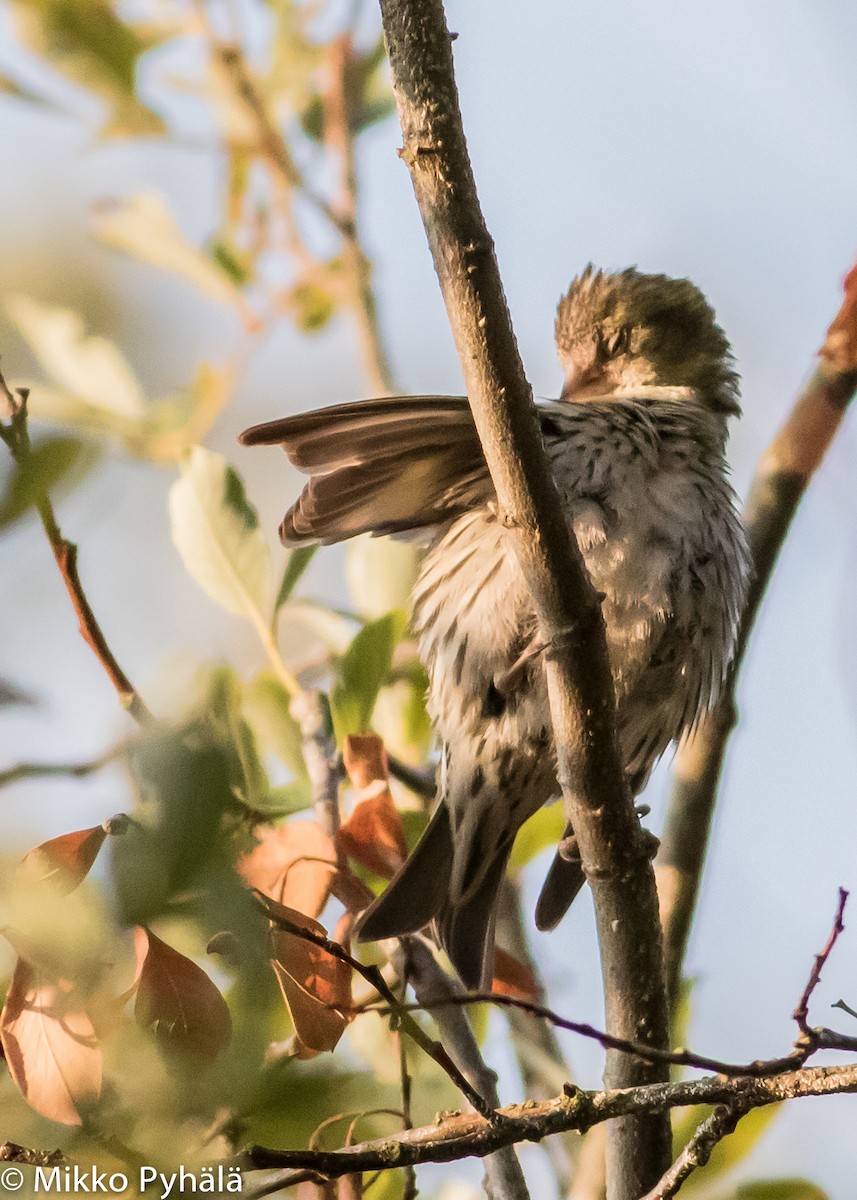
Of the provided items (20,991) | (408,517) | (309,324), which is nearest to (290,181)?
(309,324)

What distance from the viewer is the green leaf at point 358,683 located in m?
3.23

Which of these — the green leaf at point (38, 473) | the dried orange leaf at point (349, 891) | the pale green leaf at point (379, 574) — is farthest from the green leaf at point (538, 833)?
the green leaf at point (38, 473)

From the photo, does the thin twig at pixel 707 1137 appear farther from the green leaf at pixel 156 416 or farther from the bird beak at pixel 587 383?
the bird beak at pixel 587 383

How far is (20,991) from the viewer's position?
1.41m

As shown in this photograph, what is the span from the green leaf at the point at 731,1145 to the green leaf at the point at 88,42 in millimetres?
2881

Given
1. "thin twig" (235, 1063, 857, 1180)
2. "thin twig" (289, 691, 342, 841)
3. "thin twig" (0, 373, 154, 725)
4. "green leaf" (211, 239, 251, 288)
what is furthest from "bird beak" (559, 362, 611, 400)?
"thin twig" (235, 1063, 857, 1180)

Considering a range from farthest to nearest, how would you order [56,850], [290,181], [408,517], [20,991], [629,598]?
1. [290,181]
2. [408,517]
3. [629,598]
4. [20,991]
5. [56,850]

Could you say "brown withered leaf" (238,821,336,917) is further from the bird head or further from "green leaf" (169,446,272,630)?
the bird head

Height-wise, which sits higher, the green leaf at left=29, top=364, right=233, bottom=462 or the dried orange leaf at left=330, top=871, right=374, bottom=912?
the green leaf at left=29, top=364, right=233, bottom=462

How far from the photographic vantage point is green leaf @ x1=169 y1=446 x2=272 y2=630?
126 inches

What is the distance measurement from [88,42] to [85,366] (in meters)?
0.95

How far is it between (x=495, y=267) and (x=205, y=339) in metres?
2.39

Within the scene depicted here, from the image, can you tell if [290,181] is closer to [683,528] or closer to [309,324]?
[309,324]

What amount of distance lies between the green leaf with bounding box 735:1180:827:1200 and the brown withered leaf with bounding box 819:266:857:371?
Answer: 8.25ft
